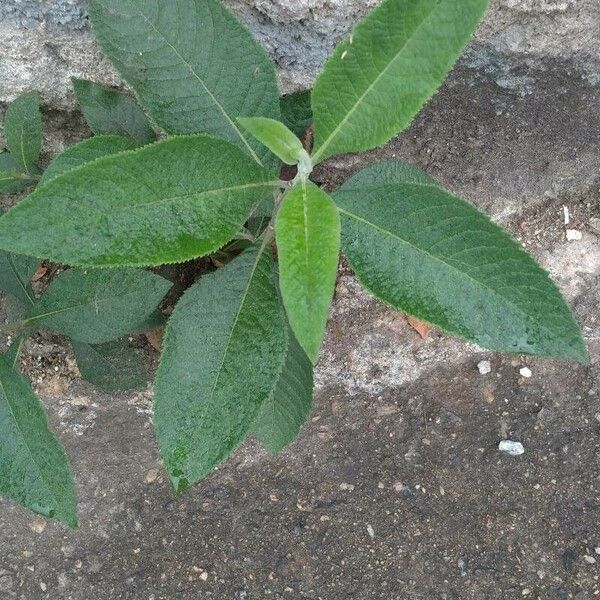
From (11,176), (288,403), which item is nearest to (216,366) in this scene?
(288,403)

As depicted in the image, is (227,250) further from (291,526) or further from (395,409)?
(291,526)

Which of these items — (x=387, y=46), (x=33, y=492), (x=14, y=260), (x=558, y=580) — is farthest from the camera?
(x=558, y=580)

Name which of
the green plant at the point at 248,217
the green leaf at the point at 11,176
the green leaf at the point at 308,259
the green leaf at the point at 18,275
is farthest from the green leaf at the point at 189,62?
the green leaf at the point at 18,275

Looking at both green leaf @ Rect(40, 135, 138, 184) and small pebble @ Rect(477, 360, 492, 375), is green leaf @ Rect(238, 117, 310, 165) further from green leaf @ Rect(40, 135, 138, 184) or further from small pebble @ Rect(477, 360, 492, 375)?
small pebble @ Rect(477, 360, 492, 375)

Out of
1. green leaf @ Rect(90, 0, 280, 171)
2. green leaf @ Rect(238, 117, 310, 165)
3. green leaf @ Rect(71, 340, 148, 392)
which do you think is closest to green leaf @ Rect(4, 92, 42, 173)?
green leaf @ Rect(90, 0, 280, 171)

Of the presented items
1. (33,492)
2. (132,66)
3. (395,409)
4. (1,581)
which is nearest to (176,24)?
(132,66)

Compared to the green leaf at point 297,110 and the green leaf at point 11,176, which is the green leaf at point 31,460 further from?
the green leaf at point 297,110

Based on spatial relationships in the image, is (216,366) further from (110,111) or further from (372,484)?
(372,484)
